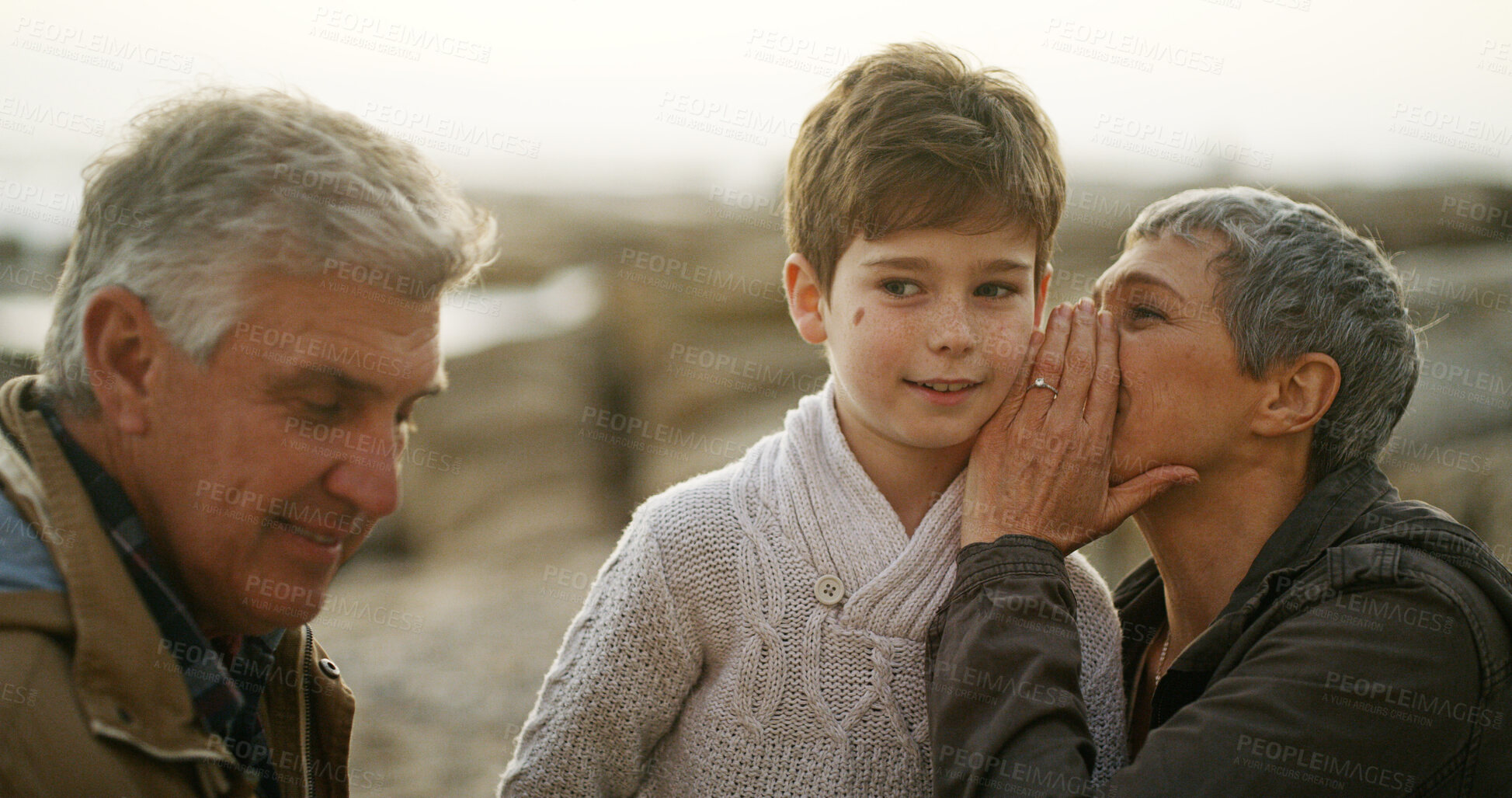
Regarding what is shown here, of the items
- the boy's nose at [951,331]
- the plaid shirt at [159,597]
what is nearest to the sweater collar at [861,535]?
the boy's nose at [951,331]

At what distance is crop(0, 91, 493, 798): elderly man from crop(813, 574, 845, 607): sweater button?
0.91m

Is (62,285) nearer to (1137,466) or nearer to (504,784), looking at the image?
(504,784)

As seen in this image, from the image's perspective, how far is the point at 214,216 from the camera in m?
1.57

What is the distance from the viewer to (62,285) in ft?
5.32

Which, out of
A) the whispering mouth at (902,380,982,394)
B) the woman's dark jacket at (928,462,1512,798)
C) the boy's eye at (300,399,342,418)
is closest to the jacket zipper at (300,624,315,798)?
the boy's eye at (300,399,342,418)

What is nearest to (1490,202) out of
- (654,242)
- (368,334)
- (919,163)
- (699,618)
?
(654,242)

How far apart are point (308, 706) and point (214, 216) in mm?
1068

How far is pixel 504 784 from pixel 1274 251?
2.16 m

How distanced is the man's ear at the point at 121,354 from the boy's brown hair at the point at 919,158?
1.39 meters

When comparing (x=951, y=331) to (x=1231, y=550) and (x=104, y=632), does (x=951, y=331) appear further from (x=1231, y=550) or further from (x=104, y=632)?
(x=104, y=632)

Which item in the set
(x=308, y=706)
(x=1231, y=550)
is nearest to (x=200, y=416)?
(x=308, y=706)

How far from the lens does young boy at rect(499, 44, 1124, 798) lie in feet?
7.07

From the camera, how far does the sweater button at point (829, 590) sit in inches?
87.0

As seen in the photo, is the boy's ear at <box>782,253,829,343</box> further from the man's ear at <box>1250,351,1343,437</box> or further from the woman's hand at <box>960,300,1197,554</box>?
the man's ear at <box>1250,351,1343,437</box>
